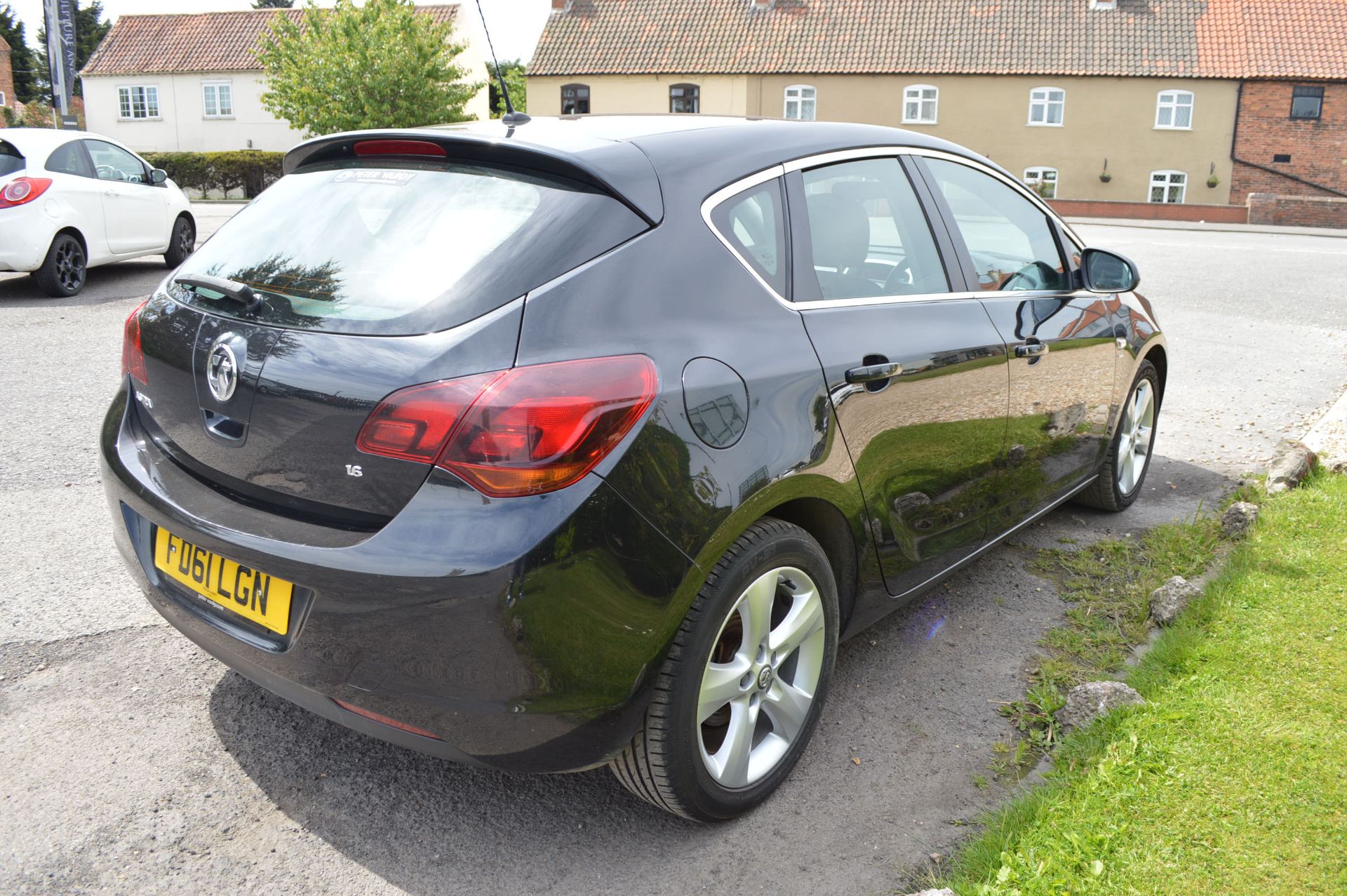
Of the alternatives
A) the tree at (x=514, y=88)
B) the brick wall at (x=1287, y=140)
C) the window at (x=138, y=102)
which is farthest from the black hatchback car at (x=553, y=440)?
the window at (x=138, y=102)

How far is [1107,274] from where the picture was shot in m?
4.44

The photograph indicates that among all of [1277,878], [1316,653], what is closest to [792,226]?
[1277,878]

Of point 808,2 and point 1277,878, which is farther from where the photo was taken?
point 808,2

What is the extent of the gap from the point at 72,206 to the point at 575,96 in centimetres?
3895

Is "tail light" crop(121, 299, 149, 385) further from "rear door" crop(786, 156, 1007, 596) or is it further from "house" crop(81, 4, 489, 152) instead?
"house" crop(81, 4, 489, 152)

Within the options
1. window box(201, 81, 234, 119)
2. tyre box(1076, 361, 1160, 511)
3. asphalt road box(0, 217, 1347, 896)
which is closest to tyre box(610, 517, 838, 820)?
asphalt road box(0, 217, 1347, 896)

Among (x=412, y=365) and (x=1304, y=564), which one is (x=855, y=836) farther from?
(x=1304, y=564)

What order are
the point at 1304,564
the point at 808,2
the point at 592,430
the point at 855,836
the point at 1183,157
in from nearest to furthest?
the point at 592,430 → the point at 855,836 → the point at 1304,564 → the point at 1183,157 → the point at 808,2

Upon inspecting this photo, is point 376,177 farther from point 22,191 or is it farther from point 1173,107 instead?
point 1173,107

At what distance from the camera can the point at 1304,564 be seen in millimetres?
4297

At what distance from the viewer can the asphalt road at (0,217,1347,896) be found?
2578 millimetres

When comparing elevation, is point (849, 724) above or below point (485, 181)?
below

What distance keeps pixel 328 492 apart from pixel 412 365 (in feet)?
1.14

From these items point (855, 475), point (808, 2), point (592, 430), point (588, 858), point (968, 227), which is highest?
point (808, 2)
